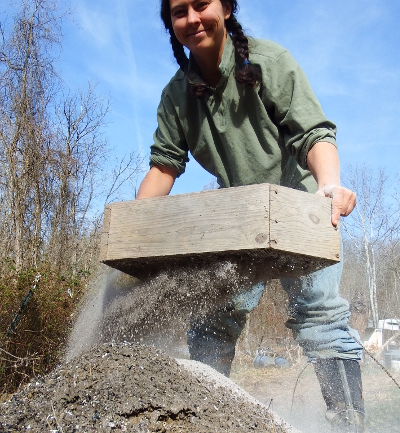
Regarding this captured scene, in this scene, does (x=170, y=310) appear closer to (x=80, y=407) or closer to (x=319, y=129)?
(x=80, y=407)

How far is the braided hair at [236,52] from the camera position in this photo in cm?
222

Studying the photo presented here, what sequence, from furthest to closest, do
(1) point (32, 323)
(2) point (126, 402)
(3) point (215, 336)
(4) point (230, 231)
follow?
(1) point (32, 323) → (3) point (215, 336) → (4) point (230, 231) → (2) point (126, 402)

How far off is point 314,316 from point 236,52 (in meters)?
1.38

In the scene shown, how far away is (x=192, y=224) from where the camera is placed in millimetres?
1765

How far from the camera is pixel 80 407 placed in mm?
1394

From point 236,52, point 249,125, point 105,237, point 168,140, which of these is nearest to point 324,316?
point 249,125

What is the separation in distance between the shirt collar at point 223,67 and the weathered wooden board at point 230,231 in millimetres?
818

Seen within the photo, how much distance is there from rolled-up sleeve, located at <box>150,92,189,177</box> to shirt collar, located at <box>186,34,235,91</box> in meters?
0.26

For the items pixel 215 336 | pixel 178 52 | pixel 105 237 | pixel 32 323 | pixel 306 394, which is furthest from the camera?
pixel 306 394

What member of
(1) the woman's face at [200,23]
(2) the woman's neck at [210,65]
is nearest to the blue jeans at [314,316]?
(2) the woman's neck at [210,65]

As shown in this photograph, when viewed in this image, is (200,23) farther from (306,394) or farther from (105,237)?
(306,394)

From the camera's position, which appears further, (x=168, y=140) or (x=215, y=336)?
(x=168, y=140)

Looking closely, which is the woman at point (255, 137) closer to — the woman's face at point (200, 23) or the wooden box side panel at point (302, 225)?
the woman's face at point (200, 23)

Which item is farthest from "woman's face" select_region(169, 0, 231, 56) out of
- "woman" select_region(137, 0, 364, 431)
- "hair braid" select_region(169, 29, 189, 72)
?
"hair braid" select_region(169, 29, 189, 72)
